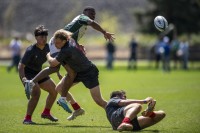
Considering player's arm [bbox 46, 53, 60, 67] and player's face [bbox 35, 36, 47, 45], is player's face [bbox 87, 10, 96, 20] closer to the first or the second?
player's face [bbox 35, 36, 47, 45]

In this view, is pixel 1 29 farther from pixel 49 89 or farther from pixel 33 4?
pixel 49 89

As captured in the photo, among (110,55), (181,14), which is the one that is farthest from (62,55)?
(181,14)

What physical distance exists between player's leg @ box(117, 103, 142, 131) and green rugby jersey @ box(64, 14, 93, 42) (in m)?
2.66

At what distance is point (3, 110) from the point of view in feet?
61.7

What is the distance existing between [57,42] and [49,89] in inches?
69.0

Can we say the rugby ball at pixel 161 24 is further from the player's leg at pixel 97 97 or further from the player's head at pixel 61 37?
the player's head at pixel 61 37

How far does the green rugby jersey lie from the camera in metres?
15.1

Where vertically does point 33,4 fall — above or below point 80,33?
below

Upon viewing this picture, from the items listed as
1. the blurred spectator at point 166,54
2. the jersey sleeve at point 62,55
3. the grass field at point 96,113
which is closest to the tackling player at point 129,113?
the grass field at point 96,113

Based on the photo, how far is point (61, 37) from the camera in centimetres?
1430

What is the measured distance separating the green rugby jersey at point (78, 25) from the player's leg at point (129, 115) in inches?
105

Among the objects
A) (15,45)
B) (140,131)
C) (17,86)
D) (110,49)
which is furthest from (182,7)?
(140,131)

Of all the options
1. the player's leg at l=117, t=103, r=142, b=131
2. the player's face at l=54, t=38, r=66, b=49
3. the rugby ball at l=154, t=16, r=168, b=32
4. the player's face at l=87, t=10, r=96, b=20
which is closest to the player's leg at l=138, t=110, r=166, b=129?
the player's leg at l=117, t=103, r=142, b=131

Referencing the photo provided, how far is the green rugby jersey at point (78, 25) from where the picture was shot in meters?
15.1
